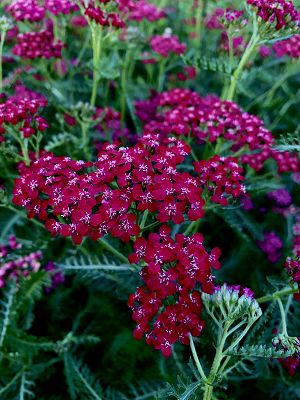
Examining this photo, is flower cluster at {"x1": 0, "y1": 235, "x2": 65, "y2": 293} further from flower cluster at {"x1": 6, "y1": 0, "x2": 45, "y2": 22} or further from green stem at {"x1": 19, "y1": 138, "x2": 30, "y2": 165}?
flower cluster at {"x1": 6, "y1": 0, "x2": 45, "y2": 22}

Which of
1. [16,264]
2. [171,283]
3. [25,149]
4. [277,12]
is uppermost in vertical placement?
[277,12]

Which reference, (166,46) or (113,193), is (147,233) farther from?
(166,46)

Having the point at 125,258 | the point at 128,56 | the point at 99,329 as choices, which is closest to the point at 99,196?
the point at 125,258

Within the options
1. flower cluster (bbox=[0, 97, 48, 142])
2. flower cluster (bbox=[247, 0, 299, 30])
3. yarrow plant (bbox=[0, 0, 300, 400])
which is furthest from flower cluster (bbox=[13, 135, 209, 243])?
flower cluster (bbox=[247, 0, 299, 30])

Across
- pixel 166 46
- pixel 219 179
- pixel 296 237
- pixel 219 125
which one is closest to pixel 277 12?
pixel 219 125

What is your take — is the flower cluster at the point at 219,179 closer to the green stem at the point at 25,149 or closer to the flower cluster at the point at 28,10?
the green stem at the point at 25,149

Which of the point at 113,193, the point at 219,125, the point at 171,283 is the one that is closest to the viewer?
the point at 171,283

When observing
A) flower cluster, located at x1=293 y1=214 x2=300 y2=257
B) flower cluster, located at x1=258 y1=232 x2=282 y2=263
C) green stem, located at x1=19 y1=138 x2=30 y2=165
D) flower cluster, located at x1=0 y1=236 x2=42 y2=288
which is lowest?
flower cluster, located at x1=0 y1=236 x2=42 y2=288
